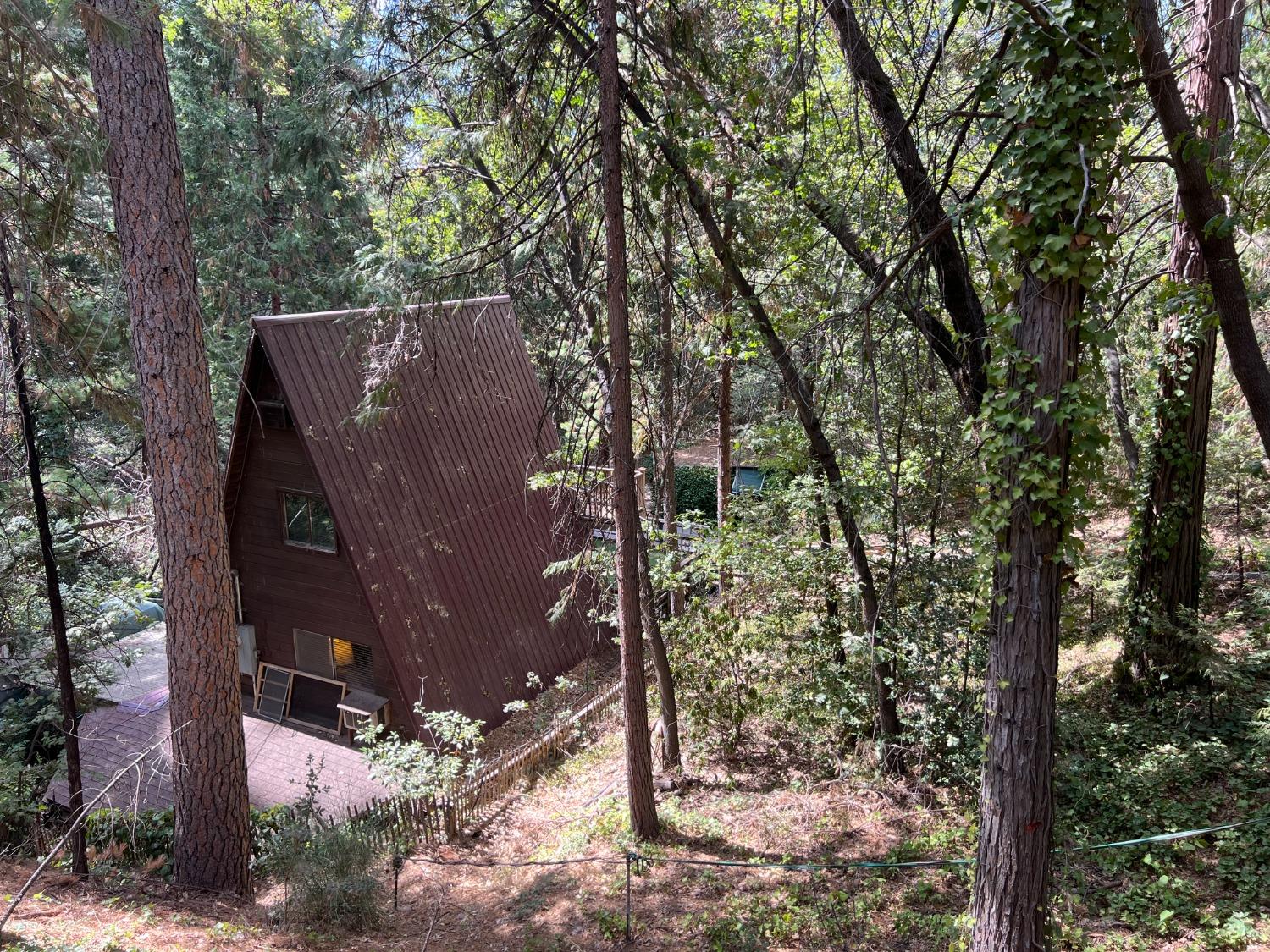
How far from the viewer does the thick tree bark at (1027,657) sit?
3.81 m

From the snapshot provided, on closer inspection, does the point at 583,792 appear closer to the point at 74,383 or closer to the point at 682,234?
the point at 682,234

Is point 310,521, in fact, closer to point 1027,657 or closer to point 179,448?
point 179,448

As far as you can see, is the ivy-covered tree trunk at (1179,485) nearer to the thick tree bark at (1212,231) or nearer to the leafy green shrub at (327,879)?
the thick tree bark at (1212,231)

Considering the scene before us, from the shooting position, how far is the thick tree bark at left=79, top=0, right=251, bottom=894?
19.6 ft

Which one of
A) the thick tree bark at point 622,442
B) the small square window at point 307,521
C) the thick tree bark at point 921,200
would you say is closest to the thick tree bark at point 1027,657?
the thick tree bark at point 921,200

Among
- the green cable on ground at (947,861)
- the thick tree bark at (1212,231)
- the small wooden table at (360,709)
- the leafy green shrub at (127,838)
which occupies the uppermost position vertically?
the thick tree bark at (1212,231)

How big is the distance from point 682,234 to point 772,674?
5.84 meters

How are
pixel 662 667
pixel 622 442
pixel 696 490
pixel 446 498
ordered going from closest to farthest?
pixel 622 442
pixel 662 667
pixel 446 498
pixel 696 490

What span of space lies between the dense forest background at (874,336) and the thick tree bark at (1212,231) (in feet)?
0.21

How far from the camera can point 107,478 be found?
1630 cm

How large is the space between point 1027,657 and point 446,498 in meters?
10.2

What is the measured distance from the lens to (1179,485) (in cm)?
757

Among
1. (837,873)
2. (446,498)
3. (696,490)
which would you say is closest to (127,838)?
(446,498)

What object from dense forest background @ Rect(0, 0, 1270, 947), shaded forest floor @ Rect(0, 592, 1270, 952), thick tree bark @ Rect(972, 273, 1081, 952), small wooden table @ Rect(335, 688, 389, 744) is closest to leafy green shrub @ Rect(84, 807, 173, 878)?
dense forest background @ Rect(0, 0, 1270, 947)
